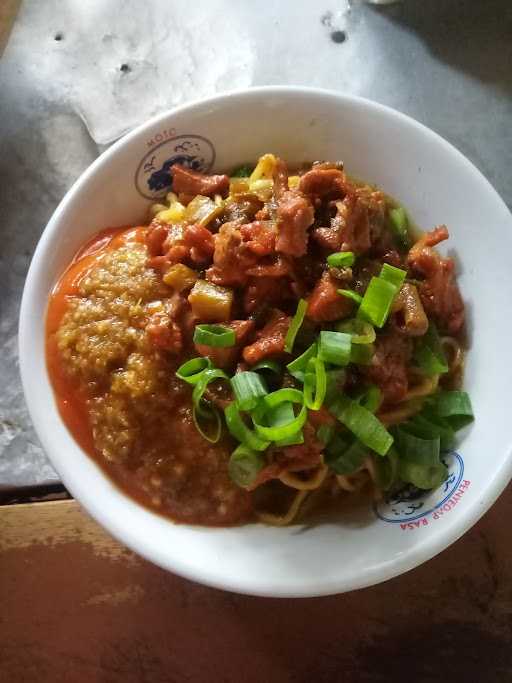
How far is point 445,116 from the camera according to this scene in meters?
3.22

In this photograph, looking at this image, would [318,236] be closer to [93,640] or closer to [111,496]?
[111,496]

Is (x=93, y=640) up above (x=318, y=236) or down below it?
below

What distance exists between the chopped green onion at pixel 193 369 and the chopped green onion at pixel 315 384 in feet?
1.00

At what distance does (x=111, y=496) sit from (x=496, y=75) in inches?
110

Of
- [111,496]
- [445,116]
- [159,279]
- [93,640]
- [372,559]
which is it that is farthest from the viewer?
[445,116]

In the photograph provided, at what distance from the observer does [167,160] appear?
232cm

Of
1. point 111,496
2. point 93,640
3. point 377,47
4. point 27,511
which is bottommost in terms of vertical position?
point 93,640

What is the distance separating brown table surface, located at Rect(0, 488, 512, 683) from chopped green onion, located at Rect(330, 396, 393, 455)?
726 millimetres

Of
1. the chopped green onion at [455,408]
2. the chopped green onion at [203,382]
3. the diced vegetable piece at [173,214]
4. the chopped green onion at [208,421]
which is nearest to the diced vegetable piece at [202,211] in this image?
the diced vegetable piece at [173,214]

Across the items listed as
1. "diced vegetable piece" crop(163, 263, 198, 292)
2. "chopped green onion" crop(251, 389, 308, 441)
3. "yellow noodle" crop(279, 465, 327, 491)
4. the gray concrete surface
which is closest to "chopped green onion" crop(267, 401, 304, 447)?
"chopped green onion" crop(251, 389, 308, 441)

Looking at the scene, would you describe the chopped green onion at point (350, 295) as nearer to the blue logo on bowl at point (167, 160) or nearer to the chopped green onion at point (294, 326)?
the chopped green onion at point (294, 326)

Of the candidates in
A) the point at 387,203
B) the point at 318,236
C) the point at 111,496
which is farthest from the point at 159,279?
the point at 387,203

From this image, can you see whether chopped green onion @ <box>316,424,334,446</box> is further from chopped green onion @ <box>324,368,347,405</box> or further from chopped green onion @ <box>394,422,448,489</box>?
chopped green onion @ <box>394,422,448,489</box>

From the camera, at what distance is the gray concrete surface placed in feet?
10.1
